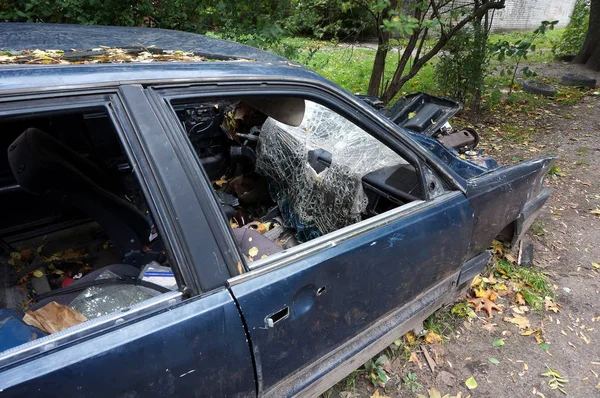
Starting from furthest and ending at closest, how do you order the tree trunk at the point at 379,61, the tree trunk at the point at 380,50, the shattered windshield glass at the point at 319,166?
the tree trunk at the point at 379,61, the tree trunk at the point at 380,50, the shattered windshield glass at the point at 319,166

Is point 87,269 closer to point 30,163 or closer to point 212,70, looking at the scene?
point 30,163

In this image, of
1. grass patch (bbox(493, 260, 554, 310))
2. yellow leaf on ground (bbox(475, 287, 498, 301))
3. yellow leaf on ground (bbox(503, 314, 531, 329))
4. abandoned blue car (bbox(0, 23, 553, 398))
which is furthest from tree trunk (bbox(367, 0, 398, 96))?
yellow leaf on ground (bbox(503, 314, 531, 329))

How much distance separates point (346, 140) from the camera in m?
2.60

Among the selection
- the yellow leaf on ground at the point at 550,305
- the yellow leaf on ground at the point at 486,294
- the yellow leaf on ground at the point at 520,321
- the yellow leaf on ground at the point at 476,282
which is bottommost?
the yellow leaf on ground at the point at 520,321

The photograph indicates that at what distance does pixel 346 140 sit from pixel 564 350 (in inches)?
78.5

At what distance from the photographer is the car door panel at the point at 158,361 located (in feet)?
3.36

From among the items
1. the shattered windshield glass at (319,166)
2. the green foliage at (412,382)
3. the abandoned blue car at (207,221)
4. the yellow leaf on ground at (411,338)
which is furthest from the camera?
the yellow leaf on ground at (411,338)

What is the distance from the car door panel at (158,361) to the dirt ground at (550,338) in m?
1.22

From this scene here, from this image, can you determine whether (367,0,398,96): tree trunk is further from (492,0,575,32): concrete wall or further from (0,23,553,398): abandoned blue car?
(492,0,575,32): concrete wall

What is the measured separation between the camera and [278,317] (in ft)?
4.71

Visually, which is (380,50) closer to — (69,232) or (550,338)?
(550,338)

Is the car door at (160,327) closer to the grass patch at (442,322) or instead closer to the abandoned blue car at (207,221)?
the abandoned blue car at (207,221)

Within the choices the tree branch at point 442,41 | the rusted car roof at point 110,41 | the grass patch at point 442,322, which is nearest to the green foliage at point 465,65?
the tree branch at point 442,41

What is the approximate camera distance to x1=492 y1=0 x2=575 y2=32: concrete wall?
18406 millimetres
